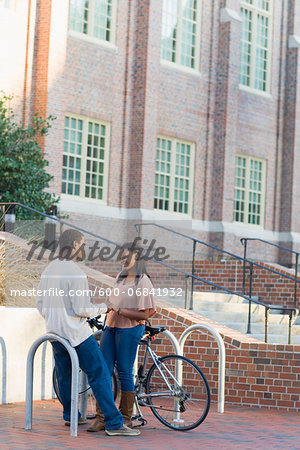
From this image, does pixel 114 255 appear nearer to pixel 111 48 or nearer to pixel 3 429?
pixel 111 48

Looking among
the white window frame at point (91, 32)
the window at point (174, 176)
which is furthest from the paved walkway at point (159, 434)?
the window at point (174, 176)

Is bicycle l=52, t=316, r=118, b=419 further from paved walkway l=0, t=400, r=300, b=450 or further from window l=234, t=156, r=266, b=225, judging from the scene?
window l=234, t=156, r=266, b=225

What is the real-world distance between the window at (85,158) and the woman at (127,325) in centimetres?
1226

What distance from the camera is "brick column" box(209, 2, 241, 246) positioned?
78.7 ft

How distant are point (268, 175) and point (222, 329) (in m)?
15.6

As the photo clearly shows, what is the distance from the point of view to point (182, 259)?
2172 centimetres

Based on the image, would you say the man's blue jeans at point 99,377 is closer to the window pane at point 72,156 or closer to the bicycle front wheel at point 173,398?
the bicycle front wheel at point 173,398

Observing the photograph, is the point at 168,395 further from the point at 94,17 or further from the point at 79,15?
the point at 94,17

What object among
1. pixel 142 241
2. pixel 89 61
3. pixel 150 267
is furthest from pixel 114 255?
pixel 89 61

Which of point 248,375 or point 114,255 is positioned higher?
point 114,255

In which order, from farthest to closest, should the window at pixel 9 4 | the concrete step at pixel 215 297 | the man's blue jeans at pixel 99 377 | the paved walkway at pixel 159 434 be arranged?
the window at pixel 9 4
the concrete step at pixel 215 297
the man's blue jeans at pixel 99 377
the paved walkway at pixel 159 434

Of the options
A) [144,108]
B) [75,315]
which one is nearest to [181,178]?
[144,108]

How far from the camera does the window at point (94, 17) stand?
2059cm

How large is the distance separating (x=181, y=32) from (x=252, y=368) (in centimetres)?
1507
